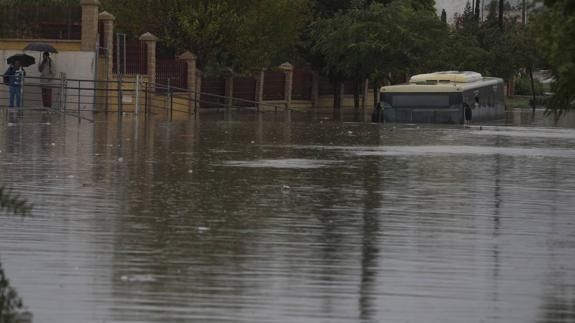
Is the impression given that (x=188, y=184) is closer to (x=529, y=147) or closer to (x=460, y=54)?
(x=529, y=147)

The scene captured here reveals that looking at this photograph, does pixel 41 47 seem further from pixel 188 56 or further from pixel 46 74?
pixel 188 56

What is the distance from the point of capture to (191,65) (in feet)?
193

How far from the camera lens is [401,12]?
74438 millimetres

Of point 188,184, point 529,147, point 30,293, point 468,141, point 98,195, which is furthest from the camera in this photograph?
point 468,141

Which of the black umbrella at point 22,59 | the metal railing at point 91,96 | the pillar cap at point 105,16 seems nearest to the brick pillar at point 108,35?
the pillar cap at point 105,16

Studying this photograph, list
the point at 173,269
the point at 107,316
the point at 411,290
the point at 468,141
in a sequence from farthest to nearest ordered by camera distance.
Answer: the point at 468,141 < the point at 173,269 < the point at 411,290 < the point at 107,316

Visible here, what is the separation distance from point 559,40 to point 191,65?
47188mm

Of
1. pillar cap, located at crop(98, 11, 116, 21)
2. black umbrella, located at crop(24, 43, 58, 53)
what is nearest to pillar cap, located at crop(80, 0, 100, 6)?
pillar cap, located at crop(98, 11, 116, 21)

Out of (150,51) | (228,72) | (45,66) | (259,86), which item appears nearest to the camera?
(45,66)

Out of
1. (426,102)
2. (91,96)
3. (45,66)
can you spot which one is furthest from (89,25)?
(426,102)

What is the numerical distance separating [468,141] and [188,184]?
17950 millimetres

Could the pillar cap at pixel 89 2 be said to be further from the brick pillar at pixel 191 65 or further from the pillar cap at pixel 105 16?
the brick pillar at pixel 191 65

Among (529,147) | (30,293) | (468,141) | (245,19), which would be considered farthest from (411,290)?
(245,19)

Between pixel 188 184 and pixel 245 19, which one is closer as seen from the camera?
pixel 188 184
